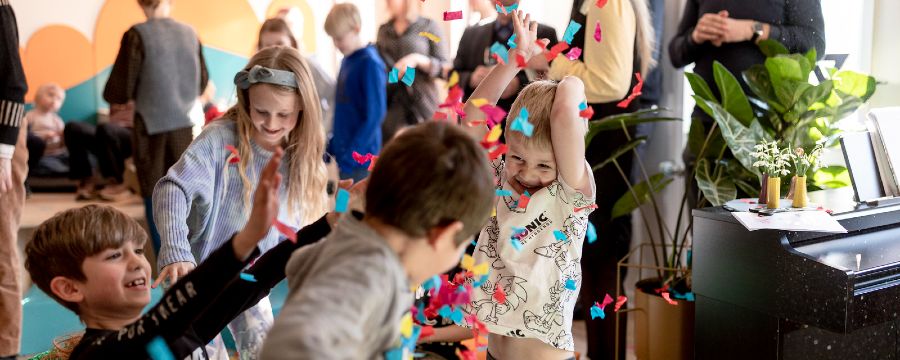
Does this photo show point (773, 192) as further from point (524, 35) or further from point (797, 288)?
point (524, 35)

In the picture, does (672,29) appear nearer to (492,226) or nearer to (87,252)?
(492,226)

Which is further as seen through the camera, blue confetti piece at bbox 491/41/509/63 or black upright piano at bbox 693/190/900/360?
black upright piano at bbox 693/190/900/360

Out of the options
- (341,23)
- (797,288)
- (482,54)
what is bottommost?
(797,288)

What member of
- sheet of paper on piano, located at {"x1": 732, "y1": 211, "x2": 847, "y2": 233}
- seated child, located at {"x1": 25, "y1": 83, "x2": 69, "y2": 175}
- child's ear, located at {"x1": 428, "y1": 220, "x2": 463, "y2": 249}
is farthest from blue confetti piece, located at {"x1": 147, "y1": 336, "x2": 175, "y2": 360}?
seated child, located at {"x1": 25, "y1": 83, "x2": 69, "y2": 175}

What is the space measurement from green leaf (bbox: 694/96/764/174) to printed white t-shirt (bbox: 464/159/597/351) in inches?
46.9

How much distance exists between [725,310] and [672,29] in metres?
1.76

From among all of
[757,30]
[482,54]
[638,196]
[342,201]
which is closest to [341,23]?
[482,54]

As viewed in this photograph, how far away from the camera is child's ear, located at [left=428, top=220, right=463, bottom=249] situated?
3.75 feet

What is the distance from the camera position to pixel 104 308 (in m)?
1.59

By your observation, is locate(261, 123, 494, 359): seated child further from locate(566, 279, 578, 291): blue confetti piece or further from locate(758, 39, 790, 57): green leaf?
locate(758, 39, 790, 57): green leaf

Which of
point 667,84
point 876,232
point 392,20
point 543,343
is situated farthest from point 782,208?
point 392,20

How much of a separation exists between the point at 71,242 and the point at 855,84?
2.61m

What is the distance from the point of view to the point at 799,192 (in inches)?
105

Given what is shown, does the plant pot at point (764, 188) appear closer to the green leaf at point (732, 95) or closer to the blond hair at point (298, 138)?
the green leaf at point (732, 95)
